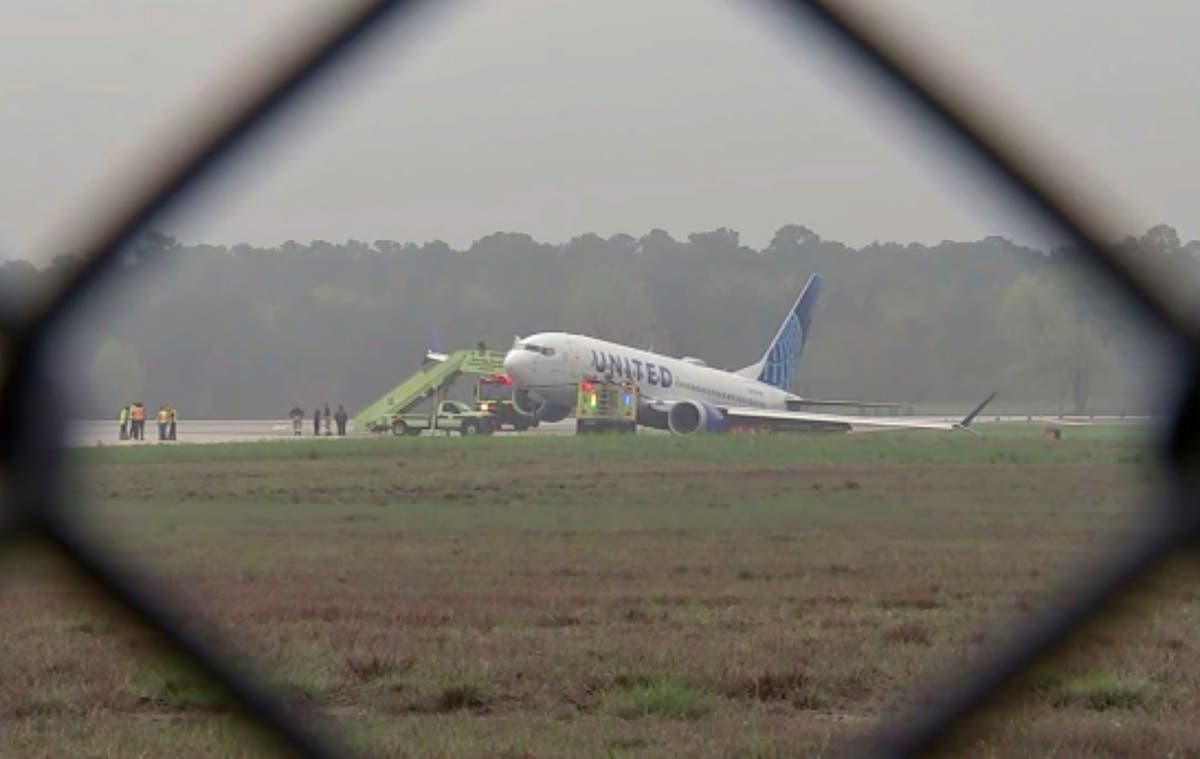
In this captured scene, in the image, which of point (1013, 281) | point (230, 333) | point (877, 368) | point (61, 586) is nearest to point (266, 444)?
point (230, 333)

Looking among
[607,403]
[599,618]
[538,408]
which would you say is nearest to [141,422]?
[607,403]

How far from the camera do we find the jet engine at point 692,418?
3453cm

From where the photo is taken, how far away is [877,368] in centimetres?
2169

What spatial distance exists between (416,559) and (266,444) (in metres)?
14.7

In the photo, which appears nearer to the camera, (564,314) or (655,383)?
(564,314)

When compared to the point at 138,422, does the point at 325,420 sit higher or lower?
higher

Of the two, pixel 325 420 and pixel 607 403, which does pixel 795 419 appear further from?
pixel 325 420

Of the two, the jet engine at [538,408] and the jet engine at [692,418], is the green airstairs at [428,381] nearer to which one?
the jet engine at [538,408]

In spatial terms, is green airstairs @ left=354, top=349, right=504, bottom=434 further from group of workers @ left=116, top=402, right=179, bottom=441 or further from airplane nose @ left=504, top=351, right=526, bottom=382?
group of workers @ left=116, top=402, right=179, bottom=441

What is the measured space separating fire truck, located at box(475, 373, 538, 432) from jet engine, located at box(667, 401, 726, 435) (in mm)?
2748

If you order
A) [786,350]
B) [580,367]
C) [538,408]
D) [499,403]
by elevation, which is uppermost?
[786,350]

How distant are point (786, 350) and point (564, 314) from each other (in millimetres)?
8786

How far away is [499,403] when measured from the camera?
119 feet

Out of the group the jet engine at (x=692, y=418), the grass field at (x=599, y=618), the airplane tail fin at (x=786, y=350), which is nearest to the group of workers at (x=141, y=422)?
the grass field at (x=599, y=618)
